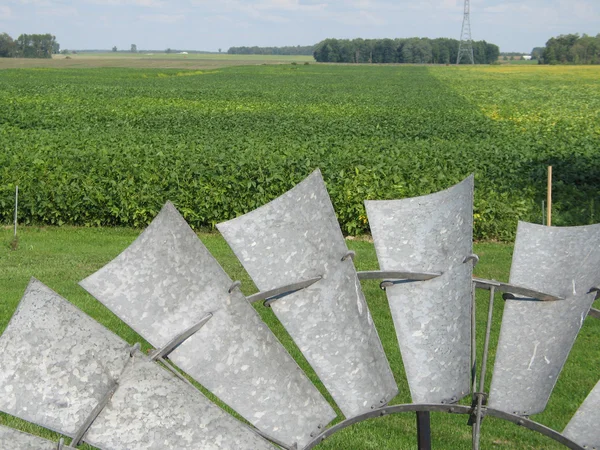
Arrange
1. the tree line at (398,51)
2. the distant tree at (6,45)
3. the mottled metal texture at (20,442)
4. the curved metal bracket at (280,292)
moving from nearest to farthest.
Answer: the mottled metal texture at (20,442), the curved metal bracket at (280,292), the distant tree at (6,45), the tree line at (398,51)

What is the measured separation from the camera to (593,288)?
2596 millimetres

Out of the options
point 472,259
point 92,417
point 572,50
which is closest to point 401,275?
point 472,259

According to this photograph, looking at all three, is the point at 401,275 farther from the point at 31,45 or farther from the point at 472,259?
the point at 31,45

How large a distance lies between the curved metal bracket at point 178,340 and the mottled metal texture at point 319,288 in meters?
0.30

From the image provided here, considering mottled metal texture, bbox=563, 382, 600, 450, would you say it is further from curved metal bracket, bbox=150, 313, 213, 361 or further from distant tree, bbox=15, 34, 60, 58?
distant tree, bbox=15, 34, 60, 58

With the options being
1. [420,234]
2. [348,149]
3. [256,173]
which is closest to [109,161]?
[256,173]

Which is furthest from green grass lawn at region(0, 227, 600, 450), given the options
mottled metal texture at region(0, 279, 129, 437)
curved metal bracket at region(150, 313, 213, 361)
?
mottled metal texture at region(0, 279, 129, 437)

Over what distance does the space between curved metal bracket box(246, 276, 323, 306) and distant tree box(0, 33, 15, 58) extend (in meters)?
135

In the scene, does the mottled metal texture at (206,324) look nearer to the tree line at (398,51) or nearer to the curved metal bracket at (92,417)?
the curved metal bracket at (92,417)

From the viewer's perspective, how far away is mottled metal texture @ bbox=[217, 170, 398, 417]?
251 cm

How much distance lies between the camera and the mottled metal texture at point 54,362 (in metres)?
1.94

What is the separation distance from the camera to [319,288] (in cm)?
255

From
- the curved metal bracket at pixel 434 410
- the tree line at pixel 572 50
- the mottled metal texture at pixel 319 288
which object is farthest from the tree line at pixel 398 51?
the curved metal bracket at pixel 434 410

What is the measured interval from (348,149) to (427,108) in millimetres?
19857
